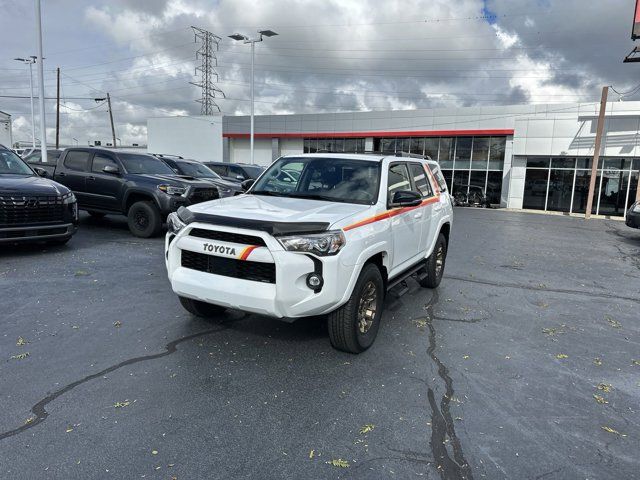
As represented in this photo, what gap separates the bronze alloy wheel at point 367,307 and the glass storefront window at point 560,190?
25.4m

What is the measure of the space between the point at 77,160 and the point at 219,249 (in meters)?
8.49

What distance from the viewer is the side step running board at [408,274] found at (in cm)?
482

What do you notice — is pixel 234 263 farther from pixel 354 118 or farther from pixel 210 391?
pixel 354 118

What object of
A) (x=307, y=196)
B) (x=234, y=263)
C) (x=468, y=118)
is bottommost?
(x=234, y=263)

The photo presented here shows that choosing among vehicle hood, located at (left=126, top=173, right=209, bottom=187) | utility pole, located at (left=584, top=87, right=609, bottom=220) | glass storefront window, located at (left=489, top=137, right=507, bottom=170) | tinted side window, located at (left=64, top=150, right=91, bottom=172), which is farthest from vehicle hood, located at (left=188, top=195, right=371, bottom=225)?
glass storefront window, located at (left=489, top=137, right=507, bottom=170)

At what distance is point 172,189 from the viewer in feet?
30.8

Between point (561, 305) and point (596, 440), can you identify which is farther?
point (561, 305)

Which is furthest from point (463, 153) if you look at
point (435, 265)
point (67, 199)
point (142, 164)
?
point (67, 199)

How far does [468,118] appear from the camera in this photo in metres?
29.3

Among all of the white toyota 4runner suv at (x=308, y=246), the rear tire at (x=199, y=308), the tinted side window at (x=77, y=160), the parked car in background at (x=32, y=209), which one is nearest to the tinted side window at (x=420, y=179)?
the white toyota 4runner suv at (x=308, y=246)

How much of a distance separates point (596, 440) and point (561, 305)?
357cm

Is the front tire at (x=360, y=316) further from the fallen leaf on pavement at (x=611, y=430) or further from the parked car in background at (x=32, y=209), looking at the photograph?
the parked car in background at (x=32, y=209)

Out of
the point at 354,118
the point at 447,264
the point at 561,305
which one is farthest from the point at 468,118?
the point at 561,305

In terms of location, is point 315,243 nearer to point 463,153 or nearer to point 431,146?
point 463,153
